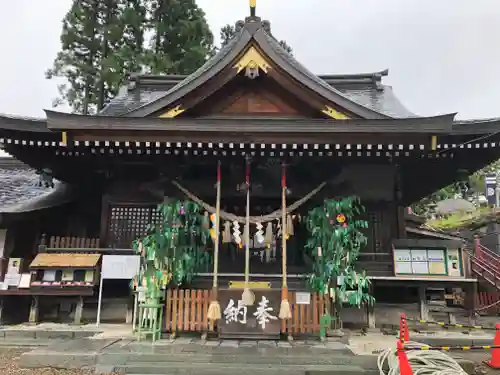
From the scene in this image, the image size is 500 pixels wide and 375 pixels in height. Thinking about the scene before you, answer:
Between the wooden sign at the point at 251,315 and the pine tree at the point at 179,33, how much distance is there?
643 inches

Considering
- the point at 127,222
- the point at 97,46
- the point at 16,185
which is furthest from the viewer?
the point at 97,46

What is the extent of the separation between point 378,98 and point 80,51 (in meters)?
16.6

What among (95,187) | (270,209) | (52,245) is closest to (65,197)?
(95,187)

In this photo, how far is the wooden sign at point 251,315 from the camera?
7355mm

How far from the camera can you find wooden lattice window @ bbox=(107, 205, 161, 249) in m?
9.12

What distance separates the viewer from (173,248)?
761cm

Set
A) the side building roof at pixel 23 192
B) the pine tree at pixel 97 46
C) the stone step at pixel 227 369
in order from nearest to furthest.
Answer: the stone step at pixel 227 369, the side building roof at pixel 23 192, the pine tree at pixel 97 46

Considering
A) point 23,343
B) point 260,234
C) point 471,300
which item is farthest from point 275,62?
point 23,343

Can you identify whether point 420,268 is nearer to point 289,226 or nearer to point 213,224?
point 289,226

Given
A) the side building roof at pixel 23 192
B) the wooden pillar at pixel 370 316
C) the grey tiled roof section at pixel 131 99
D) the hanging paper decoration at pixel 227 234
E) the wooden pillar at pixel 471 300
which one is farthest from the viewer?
the grey tiled roof section at pixel 131 99

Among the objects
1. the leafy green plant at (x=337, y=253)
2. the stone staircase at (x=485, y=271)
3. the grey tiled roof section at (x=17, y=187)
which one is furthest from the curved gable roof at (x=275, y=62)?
the stone staircase at (x=485, y=271)

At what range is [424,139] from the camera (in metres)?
7.24

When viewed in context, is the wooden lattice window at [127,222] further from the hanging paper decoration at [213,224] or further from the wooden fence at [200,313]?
the wooden fence at [200,313]

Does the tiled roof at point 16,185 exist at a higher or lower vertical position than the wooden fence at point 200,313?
higher
